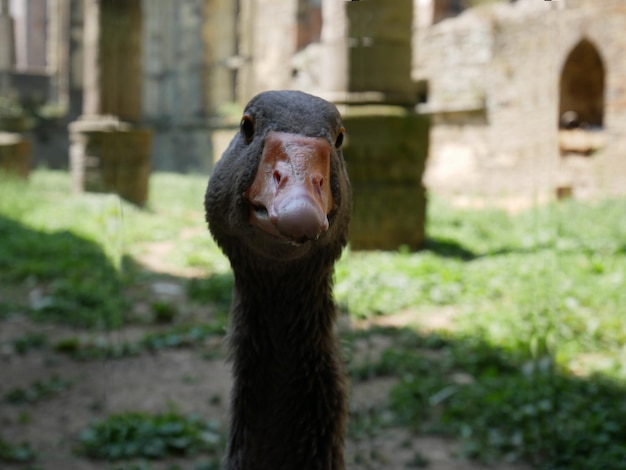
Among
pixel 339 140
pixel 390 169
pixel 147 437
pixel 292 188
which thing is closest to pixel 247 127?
pixel 339 140

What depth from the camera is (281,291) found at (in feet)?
4.91

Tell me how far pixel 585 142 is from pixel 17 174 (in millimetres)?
9106

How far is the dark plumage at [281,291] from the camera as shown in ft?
4.07

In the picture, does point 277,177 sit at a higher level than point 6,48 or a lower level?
lower

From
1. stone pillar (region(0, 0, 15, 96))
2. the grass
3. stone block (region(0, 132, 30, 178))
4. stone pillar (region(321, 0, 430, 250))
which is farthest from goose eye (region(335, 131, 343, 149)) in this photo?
stone pillar (region(0, 0, 15, 96))

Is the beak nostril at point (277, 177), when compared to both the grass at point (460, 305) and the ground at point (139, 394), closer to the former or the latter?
the grass at point (460, 305)

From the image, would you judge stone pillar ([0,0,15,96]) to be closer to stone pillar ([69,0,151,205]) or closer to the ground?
stone pillar ([69,0,151,205])

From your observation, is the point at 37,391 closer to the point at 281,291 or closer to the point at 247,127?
the point at 281,291

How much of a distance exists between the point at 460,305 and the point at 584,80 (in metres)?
5.51

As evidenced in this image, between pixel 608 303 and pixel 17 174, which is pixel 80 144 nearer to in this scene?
pixel 17 174

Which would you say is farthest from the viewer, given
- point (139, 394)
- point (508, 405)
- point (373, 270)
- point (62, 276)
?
point (62, 276)

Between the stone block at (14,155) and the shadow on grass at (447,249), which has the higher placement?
the stone block at (14,155)

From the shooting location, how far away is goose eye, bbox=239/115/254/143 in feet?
4.42

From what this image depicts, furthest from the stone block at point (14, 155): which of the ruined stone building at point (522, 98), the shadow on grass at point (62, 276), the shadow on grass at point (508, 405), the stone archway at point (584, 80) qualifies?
the shadow on grass at point (508, 405)
